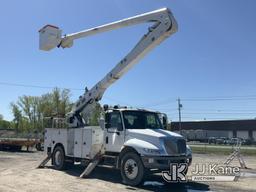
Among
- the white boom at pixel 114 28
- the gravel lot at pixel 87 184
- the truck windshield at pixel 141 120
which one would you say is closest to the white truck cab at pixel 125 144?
the truck windshield at pixel 141 120

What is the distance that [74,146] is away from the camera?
1694 cm

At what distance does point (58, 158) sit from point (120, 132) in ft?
15.2

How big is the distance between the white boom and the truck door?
2.21 metres

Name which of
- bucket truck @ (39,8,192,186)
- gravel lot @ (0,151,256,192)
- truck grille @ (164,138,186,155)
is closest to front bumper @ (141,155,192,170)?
bucket truck @ (39,8,192,186)

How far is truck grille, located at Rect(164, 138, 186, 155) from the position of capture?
13125 millimetres

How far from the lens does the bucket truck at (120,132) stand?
1318 cm

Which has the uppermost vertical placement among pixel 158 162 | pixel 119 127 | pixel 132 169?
pixel 119 127

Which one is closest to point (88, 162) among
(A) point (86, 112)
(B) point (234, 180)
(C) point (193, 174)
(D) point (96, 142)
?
(D) point (96, 142)

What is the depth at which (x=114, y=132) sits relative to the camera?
1491 centimetres

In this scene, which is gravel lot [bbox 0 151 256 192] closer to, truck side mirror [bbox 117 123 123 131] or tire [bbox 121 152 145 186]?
tire [bbox 121 152 145 186]

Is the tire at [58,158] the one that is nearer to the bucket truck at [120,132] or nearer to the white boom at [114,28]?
the bucket truck at [120,132]

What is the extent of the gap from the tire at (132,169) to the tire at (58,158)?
4469 mm

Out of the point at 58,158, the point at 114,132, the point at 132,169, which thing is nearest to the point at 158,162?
the point at 132,169

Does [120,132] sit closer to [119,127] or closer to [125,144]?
[119,127]
